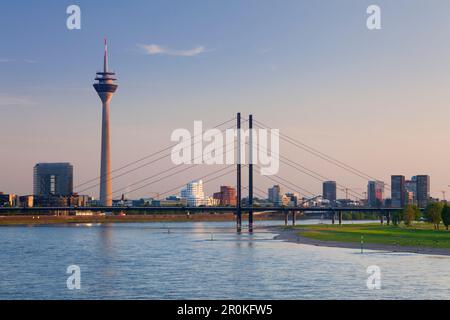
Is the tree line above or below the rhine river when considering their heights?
above

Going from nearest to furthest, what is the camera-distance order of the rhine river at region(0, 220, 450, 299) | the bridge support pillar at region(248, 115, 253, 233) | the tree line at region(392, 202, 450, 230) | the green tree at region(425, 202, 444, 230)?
the rhine river at region(0, 220, 450, 299), the tree line at region(392, 202, 450, 230), the green tree at region(425, 202, 444, 230), the bridge support pillar at region(248, 115, 253, 233)

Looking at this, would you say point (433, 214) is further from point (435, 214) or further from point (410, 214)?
point (410, 214)

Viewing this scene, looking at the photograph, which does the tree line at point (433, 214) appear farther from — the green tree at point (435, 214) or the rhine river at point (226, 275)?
the rhine river at point (226, 275)

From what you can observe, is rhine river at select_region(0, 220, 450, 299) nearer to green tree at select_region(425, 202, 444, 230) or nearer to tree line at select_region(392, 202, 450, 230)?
tree line at select_region(392, 202, 450, 230)

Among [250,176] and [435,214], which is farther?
[250,176]

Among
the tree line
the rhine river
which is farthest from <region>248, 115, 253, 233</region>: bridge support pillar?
the rhine river

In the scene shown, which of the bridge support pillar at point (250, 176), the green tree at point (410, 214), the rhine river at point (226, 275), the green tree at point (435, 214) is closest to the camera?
the rhine river at point (226, 275)

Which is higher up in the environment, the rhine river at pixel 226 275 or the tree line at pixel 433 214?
the tree line at pixel 433 214

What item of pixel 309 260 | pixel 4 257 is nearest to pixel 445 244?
pixel 309 260

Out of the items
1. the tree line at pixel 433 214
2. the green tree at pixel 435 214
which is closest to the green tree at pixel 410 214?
the tree line at pixel 433 214

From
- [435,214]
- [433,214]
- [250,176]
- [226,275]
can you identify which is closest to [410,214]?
[433,214]
